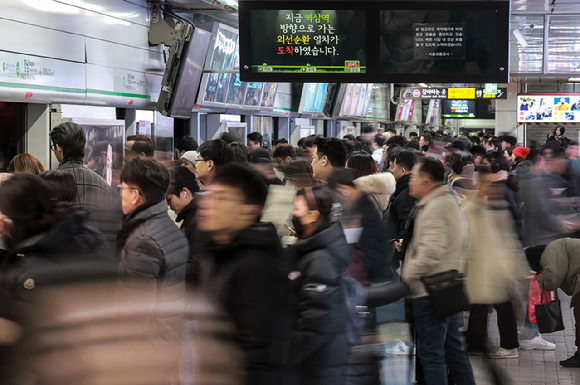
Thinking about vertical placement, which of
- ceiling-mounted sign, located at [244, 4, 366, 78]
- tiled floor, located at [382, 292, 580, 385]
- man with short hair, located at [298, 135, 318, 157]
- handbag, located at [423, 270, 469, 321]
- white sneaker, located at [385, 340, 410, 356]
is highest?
ceiling-mounted sign, located at [244, 4, 366, 78]

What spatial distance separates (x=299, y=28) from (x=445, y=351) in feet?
13.3

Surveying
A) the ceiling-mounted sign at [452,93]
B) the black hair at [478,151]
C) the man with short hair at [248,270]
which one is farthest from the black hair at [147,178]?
the ceiling-mounted sign at [452,93]

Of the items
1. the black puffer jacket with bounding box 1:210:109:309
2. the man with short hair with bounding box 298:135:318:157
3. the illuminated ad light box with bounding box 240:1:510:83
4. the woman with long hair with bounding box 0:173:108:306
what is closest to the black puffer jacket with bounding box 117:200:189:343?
the black puffer jacket with bounding box 1:210:109:309

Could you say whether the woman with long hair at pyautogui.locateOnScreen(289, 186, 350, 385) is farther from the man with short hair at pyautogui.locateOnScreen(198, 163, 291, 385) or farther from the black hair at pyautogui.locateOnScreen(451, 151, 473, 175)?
the black hair at pyautogui.locateOnScreen(451, 151, 473, 175)

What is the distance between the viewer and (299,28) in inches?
281

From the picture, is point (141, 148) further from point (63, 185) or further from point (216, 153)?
point (63, 185)

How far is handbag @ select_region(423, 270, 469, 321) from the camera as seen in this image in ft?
12.5

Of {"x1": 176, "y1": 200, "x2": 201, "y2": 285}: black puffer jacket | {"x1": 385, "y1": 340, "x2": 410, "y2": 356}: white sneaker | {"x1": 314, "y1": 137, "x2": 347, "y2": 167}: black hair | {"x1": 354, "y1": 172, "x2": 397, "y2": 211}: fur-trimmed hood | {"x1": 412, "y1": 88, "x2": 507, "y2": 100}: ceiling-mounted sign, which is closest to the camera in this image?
{"x1": 176, "y1": 200, "x2": 201, "y2": 285}: black puffer jacket

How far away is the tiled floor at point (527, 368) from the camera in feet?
16.1

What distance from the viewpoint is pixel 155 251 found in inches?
117

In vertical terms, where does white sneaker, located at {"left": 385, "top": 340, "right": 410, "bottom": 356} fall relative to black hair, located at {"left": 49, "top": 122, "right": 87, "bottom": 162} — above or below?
below

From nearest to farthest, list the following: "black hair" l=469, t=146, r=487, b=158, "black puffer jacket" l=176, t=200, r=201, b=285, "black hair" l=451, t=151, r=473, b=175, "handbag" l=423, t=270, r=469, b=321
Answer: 1. "black puffer jacket" l=176, t=200, r=201, b=285
2. "handbag" l=423, t=270, r=469, b=321
3. "black hair" l=451, t=151, r=473, b=175
4. "black hair" l=469, t=146, r=487, b=158

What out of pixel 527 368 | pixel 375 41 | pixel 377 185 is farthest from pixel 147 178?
pixel 375 41

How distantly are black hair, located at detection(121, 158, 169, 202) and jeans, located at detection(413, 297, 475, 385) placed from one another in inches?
68.6
